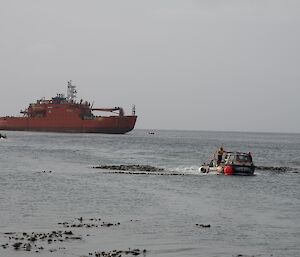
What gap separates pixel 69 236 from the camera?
72.7 ft

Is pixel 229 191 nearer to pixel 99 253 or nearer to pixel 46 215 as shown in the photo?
pixel 46 215

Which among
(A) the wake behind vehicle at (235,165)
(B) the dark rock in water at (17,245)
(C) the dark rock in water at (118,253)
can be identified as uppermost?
(A) the wake behind vehicle at (235,165)

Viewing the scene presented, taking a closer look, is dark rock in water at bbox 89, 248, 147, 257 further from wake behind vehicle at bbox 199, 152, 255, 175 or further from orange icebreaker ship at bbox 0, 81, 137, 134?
orange icebreaker ship at bbox 0, 81, 137, 134

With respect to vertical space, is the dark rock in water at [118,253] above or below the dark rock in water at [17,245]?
above

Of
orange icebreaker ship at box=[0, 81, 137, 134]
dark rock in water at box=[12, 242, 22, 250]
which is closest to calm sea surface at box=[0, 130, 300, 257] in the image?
dark rock in water at box=[12, 242, 22, 250]

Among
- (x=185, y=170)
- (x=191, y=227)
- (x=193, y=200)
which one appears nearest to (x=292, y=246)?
(x=191, y=227)

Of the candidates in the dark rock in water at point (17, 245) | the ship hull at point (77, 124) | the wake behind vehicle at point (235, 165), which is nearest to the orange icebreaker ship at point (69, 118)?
the ship hull at point (77, 124)

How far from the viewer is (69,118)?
152 meters

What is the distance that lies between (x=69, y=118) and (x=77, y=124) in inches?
118

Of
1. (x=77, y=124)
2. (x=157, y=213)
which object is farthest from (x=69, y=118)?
(x=157, y=213)

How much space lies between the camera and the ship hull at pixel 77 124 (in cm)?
15174

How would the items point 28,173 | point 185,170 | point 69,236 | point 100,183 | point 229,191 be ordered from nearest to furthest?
point 69,236 < point 229,191 < point 100,183 < point 28,173 < point 185,170

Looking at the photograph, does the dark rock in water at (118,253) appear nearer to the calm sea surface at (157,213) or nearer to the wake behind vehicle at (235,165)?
the calm sea surface at (157,213)

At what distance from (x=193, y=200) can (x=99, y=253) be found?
52.2 feet
